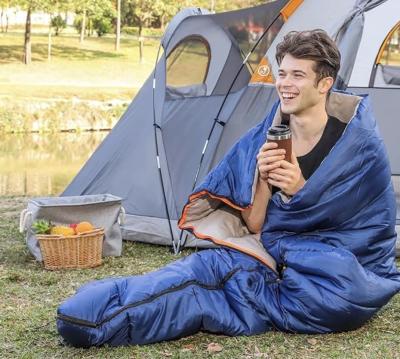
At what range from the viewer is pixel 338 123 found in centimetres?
336

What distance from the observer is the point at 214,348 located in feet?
10.3

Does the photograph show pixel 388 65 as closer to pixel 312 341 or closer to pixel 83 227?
pixel 83 227

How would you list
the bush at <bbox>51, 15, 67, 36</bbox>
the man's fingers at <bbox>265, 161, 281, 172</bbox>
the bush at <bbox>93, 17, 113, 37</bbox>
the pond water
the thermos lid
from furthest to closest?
the bush at <bbox>93, 17, 113, 37</bbox>, the bush at <bbox>51, 15, 67, 36</bbox>, the pond water, the man's fingers at <bbox>265, 161, 281, 172</bbox>, the thermos lid

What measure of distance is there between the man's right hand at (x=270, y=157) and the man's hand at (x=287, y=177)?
0.03m

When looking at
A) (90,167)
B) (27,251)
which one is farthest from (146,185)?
(27,251)

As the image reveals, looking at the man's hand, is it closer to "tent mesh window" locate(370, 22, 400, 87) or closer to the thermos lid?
the thermos lid

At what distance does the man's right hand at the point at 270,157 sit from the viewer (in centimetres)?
299

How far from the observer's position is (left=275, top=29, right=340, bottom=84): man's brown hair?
3186 mm

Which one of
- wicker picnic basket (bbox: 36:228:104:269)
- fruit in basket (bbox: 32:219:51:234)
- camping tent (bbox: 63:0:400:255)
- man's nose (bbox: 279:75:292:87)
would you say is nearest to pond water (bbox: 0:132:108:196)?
camping tent (bbox: 63:0:400:255)

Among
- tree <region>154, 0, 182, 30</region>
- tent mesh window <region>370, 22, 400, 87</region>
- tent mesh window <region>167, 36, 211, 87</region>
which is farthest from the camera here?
tree <region>154, 0, 182, 30</region>

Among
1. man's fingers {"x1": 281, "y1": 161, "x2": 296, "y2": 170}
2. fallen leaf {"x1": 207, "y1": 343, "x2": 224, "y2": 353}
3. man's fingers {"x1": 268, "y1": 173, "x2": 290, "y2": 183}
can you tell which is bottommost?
fallen leaf {"x1": 207, "y1": 343, "x2": 224, "y2": 353}

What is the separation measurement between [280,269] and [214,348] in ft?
1.69

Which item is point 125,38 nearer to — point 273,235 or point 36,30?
point 36,30

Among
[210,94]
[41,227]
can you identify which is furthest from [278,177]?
[210,94]
